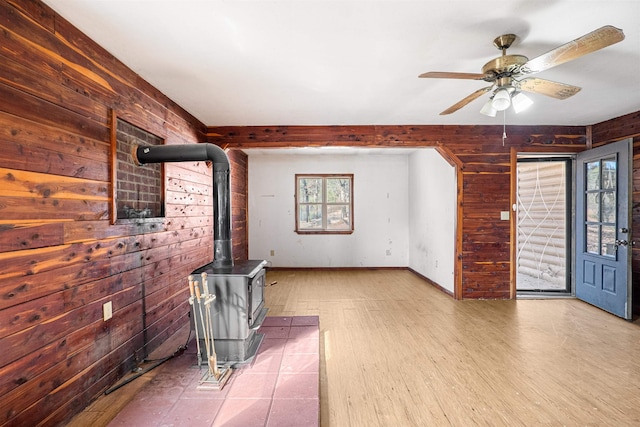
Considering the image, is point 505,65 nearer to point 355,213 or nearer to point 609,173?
point 609,173

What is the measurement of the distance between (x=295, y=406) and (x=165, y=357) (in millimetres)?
1376

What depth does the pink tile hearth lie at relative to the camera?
1.75 meters

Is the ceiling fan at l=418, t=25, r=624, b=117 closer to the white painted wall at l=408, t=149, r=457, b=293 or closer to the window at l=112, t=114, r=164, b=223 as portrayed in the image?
the white painted wall at l=408, t=149, r=457, b=293

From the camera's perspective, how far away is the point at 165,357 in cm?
257

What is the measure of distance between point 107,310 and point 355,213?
486 cm

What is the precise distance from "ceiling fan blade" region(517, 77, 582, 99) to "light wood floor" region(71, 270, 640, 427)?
85.3 inches

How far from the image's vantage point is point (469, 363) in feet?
8.26

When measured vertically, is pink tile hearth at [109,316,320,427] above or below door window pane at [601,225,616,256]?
below

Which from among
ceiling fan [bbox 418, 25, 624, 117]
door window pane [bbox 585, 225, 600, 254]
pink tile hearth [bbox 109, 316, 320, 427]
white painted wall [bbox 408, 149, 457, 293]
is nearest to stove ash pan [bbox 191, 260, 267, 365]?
pink tile hearth [bbox 109, 316, 320, 427]

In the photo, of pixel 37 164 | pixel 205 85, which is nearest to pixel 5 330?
pixel 37 164

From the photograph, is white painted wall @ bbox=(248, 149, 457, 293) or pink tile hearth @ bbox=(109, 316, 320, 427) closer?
pink tile hearth @ bbox=(109, 316, 320, 427)

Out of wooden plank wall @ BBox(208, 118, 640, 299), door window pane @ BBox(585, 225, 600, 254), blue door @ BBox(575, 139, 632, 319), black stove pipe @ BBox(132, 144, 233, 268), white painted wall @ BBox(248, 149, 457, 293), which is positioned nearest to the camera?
black stove pipe @ BBox(132, 144, 233, 268)

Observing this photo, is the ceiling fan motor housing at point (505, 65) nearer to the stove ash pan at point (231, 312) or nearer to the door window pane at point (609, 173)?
the stove ash pan at point (231, 312)

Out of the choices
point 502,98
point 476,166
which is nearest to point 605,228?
point 476,166
